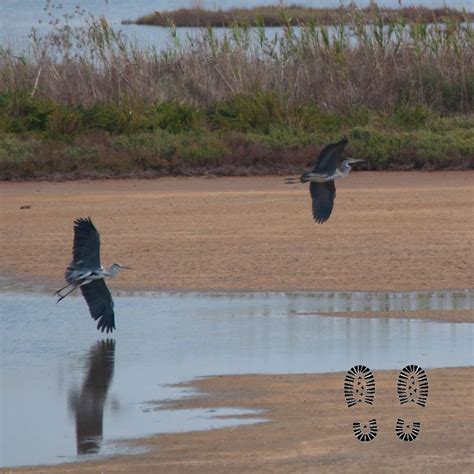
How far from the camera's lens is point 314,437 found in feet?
24.8

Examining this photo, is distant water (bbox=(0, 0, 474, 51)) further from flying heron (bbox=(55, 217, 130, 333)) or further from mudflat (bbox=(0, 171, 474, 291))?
flying heron (bbox=(55, 217, 130, 333))

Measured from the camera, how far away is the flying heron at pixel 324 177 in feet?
32.0

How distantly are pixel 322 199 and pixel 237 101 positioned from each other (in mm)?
9461

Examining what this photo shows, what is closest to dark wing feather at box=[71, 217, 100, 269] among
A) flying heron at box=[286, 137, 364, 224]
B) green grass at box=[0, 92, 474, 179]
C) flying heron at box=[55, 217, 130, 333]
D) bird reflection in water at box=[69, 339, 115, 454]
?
flying heron at box=[55, 217, 130, 333]

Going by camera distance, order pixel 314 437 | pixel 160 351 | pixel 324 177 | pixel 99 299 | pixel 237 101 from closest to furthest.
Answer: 1. pixel 314 437
2. pixel 99 299
3. pixel 160 351
4. pixel 324 177
5. pixel 237 101

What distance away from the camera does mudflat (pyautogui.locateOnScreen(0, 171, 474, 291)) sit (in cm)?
1247

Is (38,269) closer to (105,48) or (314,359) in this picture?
(314,359)

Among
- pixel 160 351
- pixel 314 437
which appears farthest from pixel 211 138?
pixel 314 437

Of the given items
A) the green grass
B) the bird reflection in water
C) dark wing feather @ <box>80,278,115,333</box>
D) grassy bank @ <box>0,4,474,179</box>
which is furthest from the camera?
grassy bank @ <box>0,4,474,179</box>

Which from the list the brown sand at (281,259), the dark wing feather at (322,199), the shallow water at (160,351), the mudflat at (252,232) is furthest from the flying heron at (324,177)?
the mudflat at (252,232)

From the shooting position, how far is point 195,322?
10766mm

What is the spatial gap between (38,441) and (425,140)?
35.7 ft

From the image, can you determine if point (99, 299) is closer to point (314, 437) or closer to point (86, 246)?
point (86, 246)

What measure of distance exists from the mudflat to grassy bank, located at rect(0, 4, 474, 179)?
408 millimetres
